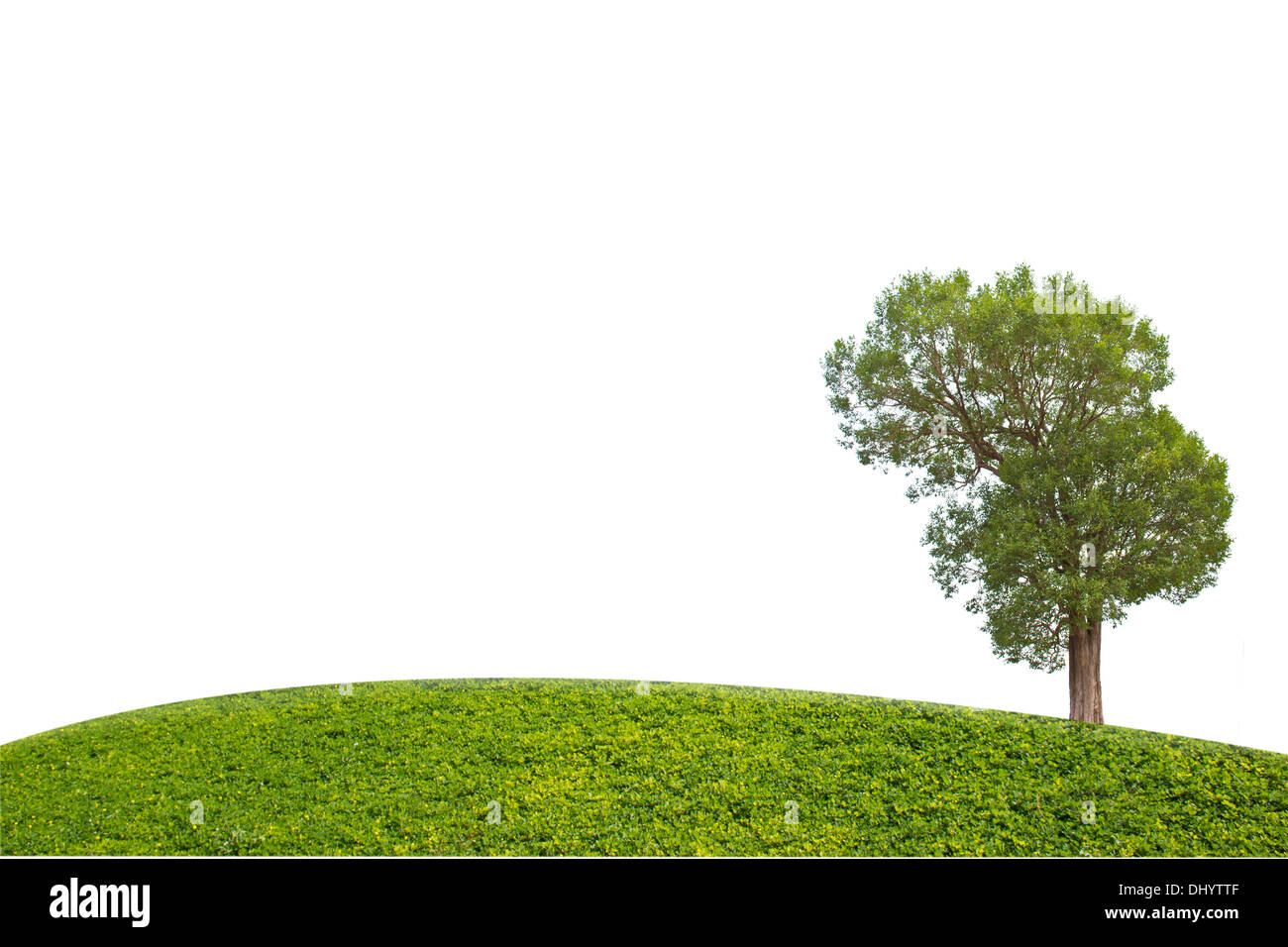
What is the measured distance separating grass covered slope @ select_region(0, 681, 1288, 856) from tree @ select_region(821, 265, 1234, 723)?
202cm

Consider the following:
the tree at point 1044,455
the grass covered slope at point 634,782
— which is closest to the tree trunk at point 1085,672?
the tree at point 1044,455

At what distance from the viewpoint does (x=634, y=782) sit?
11.7 metres

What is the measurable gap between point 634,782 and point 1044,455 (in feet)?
27.5

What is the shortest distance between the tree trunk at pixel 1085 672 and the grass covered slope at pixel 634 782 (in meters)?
1.18

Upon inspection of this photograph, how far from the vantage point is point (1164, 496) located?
43.6ft

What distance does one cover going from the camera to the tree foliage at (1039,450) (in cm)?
1338

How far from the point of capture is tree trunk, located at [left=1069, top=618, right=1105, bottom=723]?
1398 centimetres

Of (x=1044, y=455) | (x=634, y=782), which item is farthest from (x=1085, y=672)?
(x=634, y=782)

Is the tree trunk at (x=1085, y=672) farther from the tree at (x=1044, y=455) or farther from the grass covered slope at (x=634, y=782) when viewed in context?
the grass covered slope at (x=634, y=782)

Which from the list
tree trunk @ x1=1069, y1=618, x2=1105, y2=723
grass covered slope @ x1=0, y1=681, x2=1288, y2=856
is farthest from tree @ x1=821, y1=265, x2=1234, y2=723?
grass covered slope @ x1=0, y1=681, x2=1288, y2=856

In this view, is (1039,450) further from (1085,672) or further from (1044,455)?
(1085,672)

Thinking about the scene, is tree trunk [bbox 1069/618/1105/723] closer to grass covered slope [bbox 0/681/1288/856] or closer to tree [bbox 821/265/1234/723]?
tree [bbox 821/265/1234/723]
